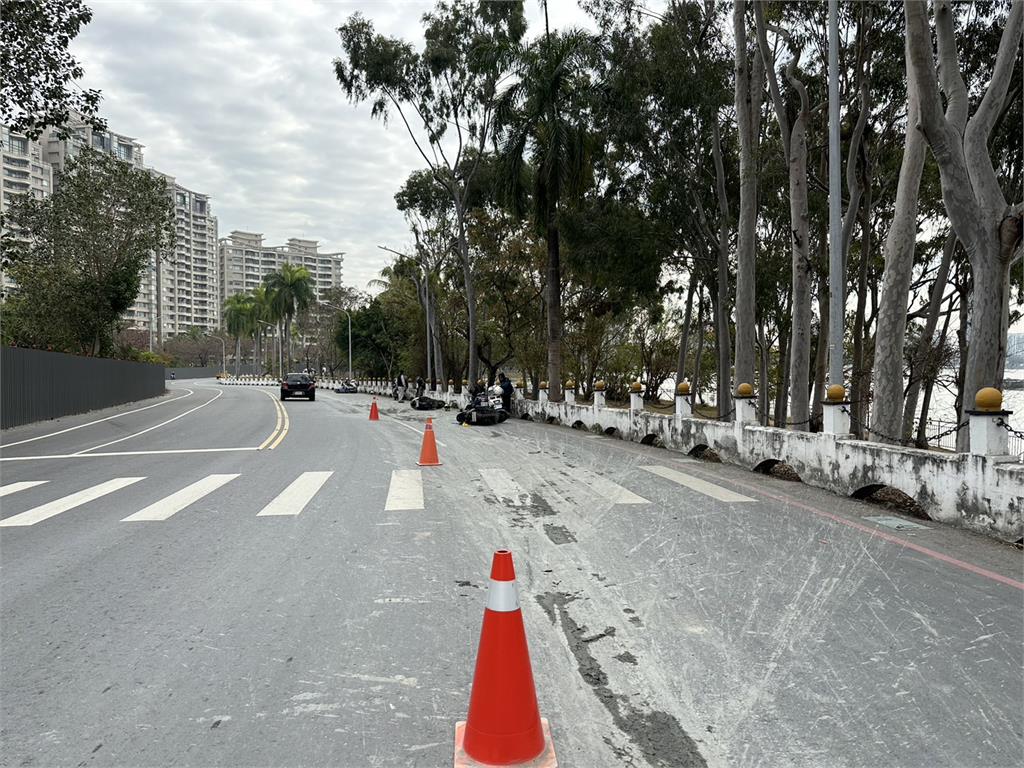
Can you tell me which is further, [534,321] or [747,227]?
[534,321]

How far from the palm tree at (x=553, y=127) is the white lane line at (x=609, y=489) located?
49.8 feet

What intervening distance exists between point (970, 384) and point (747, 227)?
8.28m

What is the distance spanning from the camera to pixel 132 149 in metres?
136

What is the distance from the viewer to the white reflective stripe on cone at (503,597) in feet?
10.1

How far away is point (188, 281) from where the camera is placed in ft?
499

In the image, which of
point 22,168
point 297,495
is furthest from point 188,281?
point 297,495

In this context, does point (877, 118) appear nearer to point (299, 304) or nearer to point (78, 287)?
point (78, 287)

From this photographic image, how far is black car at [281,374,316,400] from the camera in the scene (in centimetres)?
4206

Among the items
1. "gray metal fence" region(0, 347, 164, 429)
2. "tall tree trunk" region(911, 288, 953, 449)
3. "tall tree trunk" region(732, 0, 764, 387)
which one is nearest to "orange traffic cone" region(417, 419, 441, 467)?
"tall tree trunk" region(732, 0, 764, 387)

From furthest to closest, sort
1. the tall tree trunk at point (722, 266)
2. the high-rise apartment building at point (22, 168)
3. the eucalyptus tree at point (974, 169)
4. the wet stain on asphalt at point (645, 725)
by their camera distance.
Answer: the high-rise apartment building at point (22, 168), the tall tree trunk at point (722, 266), the eucalyptus tree at point (974, 169), the wet stain on asphalt at point (645, 725)

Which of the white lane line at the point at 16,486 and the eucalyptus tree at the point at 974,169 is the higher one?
the eucalyptus tree at the point at 974,169

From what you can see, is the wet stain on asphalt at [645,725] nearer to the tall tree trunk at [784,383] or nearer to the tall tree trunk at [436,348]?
the tall tree trunk at [784,383]

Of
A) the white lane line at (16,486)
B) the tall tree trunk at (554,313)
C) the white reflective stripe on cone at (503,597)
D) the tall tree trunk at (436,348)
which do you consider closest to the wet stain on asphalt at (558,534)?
the white reflective stripe on cone at (503,597)

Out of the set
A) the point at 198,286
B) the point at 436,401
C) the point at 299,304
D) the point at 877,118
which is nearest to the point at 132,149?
the point at 198,286
